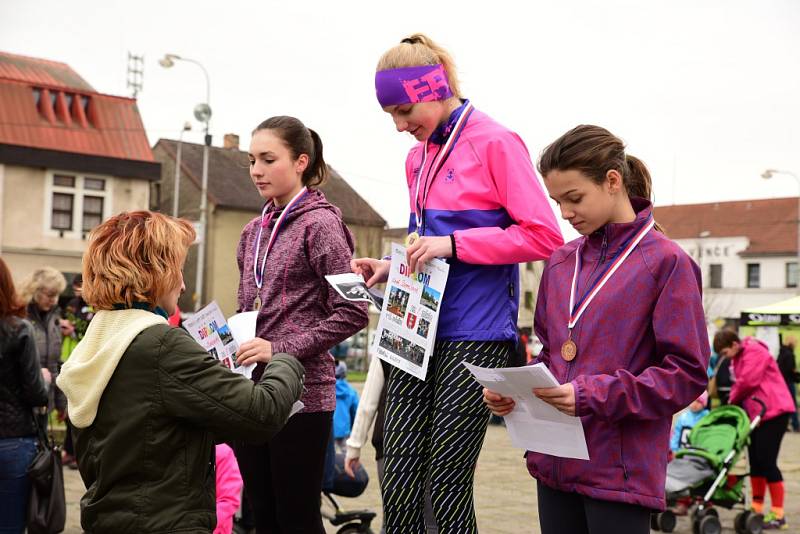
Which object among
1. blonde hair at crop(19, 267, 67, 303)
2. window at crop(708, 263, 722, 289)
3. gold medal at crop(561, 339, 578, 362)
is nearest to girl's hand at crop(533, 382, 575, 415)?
gold medal at crop(561, 339, 578, 362)

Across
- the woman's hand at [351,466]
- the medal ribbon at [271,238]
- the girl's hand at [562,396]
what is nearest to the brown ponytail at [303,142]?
the medal ribbon at [271,238]

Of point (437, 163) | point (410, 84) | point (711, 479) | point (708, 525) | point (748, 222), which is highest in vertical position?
point (748, 222)

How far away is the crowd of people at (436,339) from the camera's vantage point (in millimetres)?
3090

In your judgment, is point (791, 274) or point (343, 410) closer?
point (343, 410)

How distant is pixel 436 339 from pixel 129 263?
109 cm

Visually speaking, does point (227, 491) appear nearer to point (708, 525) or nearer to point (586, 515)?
point (586, 515)

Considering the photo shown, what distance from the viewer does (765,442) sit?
993 centimetres

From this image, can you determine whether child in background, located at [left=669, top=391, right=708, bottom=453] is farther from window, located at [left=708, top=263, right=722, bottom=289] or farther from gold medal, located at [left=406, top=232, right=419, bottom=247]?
window, located at [left=708, top=263, right=722, bottom=289]

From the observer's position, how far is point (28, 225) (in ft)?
131

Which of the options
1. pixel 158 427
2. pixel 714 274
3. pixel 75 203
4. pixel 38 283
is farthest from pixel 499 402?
pixel 714 274

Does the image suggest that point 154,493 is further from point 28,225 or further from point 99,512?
point 28,225

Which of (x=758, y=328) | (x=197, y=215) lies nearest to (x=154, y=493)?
(x=758, y=328)

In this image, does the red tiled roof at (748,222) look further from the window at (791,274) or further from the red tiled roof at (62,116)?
the red tiled roof at (62,116)

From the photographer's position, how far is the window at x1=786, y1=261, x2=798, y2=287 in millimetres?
70125
